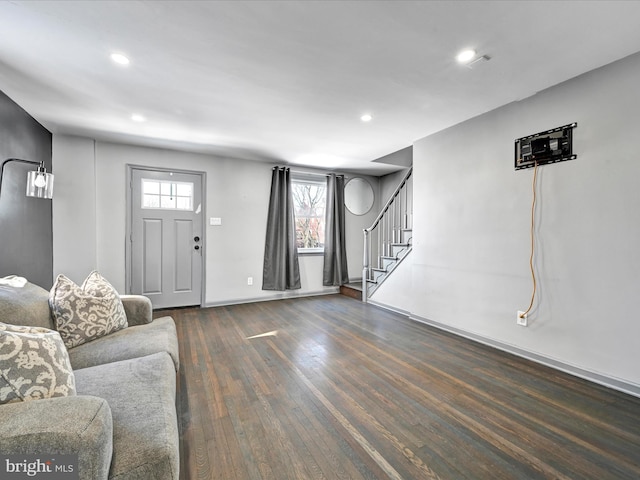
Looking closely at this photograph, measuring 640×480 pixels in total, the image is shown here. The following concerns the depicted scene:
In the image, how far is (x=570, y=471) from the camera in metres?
1.45

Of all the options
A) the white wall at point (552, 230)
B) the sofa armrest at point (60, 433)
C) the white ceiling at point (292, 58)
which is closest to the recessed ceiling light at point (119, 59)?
the white ceiling at point (292, 58)

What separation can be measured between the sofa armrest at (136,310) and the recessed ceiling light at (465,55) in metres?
3.02

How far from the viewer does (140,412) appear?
1.18 m

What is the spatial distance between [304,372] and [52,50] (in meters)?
3.00

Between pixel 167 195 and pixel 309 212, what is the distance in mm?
2425

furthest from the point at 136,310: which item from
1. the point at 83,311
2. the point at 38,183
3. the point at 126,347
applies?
the point at 38,183

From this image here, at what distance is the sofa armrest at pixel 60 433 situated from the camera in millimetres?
863

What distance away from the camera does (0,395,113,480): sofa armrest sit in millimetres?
863

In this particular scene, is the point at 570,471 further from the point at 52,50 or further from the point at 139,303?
the point at 52,50

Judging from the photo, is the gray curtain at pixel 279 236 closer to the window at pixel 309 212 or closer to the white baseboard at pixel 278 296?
the white baseboard at pixel 278 296

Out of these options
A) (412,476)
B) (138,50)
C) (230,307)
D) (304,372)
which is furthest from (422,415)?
(230,307)

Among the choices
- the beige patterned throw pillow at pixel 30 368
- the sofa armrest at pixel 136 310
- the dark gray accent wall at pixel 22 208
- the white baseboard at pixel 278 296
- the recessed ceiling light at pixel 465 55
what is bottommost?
the white baseboard at pixel 278 296

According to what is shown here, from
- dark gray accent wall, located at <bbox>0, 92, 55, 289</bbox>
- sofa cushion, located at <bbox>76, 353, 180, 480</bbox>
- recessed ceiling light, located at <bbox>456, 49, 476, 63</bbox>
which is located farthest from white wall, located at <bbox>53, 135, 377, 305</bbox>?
recessed ceiling light, located at <bbox>456, 49, 476, 63</bbox>

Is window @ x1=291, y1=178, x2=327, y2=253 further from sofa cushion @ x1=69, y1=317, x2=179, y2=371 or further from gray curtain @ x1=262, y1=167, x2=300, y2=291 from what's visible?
sofa cushion @ x1=69, y1=317, x2=179, y2=371
